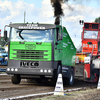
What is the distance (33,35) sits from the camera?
11.4 meters

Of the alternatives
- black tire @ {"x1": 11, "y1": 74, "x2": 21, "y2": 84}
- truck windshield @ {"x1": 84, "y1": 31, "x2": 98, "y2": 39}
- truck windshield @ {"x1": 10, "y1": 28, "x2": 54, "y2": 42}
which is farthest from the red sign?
truck windshield @ {"x1": 10, "y1": 28, "x2": 54, "y2": 42}

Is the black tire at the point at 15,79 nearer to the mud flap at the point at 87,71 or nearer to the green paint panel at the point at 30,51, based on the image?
the green paint panel at the point at 30,51

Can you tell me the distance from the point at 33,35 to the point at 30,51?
74cm

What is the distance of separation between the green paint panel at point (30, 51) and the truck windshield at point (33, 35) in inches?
7.6

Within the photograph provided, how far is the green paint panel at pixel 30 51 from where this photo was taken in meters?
11.2

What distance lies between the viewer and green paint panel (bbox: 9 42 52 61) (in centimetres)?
1124

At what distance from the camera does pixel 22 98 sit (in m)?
8.10

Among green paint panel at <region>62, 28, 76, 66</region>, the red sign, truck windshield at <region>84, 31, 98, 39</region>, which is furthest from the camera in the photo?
truck windshield at <region>84, 31, 98, 39</region>

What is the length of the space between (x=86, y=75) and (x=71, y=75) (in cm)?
86

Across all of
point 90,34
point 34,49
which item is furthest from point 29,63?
point 90,34

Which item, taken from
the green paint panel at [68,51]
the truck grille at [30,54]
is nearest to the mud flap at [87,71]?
the green paint panel at [68,51]

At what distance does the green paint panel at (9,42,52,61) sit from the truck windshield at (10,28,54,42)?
0.63 ft

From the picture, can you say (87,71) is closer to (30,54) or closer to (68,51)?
(68,51)

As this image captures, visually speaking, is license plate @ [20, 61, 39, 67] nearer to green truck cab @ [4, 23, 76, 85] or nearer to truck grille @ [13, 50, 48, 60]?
green truck cab @ [4, 23, 76, 85]
